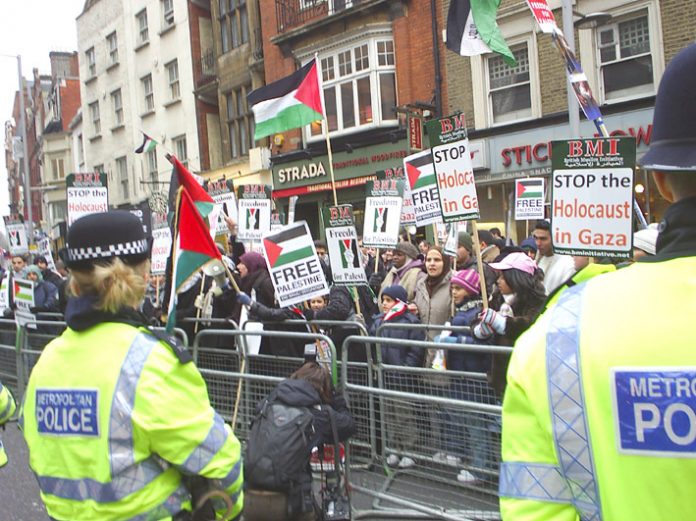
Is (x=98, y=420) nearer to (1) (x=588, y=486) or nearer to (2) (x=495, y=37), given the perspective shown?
(1) (x=588, y=486)

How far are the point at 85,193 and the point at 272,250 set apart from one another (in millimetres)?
4106

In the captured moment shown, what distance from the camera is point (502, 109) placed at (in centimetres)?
1695

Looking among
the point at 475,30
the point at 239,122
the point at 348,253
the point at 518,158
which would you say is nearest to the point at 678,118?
the point at 475,30

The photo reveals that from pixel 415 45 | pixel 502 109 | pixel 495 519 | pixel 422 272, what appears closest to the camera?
pixel 495 519

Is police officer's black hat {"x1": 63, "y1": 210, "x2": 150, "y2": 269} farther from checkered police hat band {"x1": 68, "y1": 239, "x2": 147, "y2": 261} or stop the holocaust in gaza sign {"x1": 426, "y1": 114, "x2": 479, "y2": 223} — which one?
stop the holocaust in gaza sign {"x1": 426, "y1": 114, "x2": 479, "y2": 223}

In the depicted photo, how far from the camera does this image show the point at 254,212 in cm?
1019

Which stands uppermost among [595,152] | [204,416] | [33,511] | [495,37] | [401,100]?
[401,100]

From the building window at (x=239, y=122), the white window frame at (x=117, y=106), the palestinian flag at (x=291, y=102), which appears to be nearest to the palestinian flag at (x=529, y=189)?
the palestinian flag at (x=291, y=102)

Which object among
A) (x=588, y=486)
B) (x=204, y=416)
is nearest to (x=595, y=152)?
(x=204, y=416)

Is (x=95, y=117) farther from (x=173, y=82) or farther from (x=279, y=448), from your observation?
(x=279, y=448)

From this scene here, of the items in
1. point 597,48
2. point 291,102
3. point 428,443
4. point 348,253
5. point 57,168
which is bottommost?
point 428,443

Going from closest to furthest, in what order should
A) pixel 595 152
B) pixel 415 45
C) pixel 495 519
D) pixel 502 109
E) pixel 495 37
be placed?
pixel 495 519 → pixel 595 152 → pixel 495 37 → pixel 502 109 → pixel 415 45

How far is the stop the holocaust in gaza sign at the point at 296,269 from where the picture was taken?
668cm

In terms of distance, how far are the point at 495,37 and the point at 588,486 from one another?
6033mm
